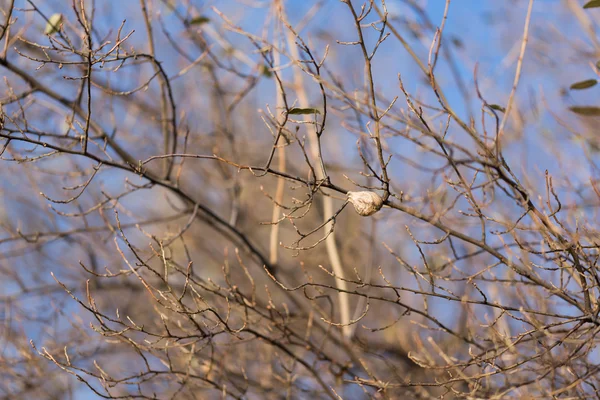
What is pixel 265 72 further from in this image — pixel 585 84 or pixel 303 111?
pixel 585 84

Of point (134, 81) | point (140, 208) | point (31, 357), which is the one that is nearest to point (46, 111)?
point (134, 81)

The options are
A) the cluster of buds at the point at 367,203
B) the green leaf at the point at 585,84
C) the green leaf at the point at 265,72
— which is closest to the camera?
the cluster of buds at the point at 367,203

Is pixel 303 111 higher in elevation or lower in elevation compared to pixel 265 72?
lower

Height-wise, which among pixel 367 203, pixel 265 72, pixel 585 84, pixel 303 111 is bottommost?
pixel 367 203

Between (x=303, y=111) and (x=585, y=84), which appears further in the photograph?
(x=585, y=84)

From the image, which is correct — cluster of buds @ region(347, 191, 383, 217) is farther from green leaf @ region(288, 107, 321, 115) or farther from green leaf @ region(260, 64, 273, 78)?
green leaf @ region(260, 64, 273, 78)

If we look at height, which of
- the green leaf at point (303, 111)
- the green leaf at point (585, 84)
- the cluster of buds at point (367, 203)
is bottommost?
the cluster of buds at point (367, 203)

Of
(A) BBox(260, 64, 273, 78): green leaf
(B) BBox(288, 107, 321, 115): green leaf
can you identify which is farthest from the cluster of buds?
(A) BBox(260, 64, 273, 78): green leaf

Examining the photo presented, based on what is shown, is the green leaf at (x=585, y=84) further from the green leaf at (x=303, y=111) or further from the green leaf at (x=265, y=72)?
the green leaf at (x=265, y=72)

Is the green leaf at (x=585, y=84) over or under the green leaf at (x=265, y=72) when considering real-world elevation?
under

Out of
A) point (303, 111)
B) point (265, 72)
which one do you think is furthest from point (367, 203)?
point (265, 72)

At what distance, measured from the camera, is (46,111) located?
373 centimetres

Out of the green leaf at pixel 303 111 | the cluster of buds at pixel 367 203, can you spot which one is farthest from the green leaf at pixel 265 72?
the cluster of buds at pixel 367 203

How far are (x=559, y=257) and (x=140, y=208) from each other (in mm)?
5658
